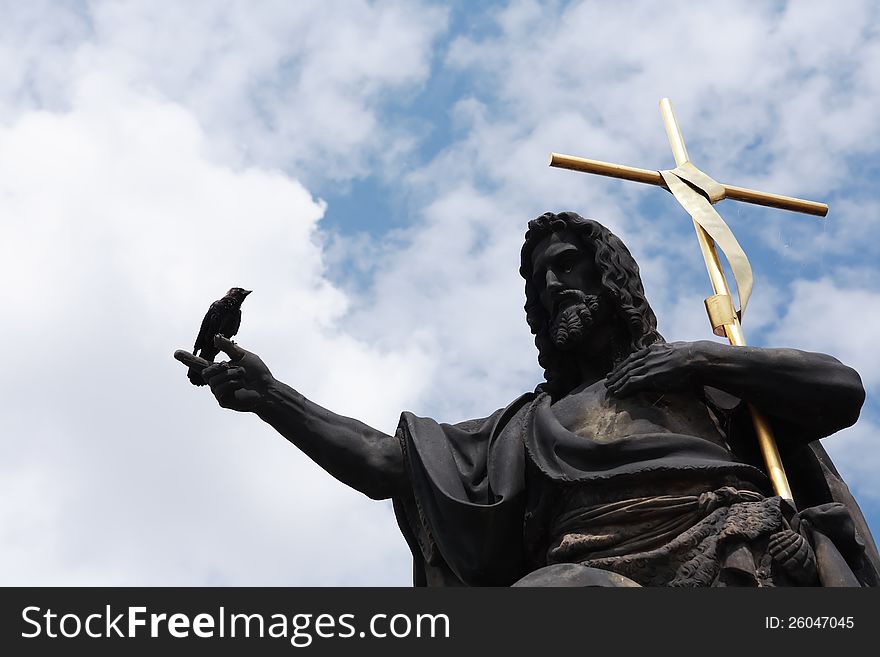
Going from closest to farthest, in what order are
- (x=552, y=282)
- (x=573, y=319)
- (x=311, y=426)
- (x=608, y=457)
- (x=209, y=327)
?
(x=608, y=457) → (x=209, y=327) → (x=311, y=426) → (x=573, y=319) → (x=552, y=282)

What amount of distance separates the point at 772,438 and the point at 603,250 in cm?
155

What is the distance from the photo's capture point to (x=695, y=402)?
27.1 feet

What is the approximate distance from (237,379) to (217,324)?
1.07 feet

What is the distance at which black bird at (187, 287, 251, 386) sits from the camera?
322 inches

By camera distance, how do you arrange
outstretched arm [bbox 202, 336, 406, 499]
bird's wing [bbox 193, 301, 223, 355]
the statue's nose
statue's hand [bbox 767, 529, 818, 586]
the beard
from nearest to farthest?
statue's hand [bbox 767, 529, 818, 586] → bird's wing [bbox 193, 301, 223, 355] → outstretched arm [bbox 202, 336, 406, 499] → the beard → the statue's nose

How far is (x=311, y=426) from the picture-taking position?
841 cm

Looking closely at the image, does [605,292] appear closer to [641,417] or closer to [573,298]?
[573,298]

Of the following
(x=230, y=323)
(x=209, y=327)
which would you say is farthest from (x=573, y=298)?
(x=209, y=327)

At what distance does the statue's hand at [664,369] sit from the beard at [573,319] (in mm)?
531

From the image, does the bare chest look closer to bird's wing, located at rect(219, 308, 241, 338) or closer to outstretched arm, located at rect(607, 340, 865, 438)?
outstretched arm, located at rect(607, 340, 865, 438)

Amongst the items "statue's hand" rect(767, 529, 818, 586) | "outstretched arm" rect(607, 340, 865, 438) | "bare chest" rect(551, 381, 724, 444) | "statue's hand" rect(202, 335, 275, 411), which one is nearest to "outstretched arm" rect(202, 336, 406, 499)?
"statue's hand" rect(202, 335, 275, 411)

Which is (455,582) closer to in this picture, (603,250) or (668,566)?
(668,566)

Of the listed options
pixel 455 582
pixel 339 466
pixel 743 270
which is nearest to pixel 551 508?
pixel 455 582

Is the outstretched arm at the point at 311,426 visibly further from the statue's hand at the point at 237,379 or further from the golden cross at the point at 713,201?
the golden cross at the point at 713,201
